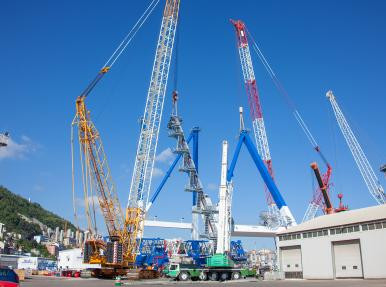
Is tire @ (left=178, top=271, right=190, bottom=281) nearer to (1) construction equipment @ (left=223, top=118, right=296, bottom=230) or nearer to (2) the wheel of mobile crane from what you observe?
(2) the wheel of mobile crane

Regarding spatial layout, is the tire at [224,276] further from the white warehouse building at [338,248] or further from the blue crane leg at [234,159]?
the blue crane leg at [234,159]

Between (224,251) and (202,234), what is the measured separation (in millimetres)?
36093

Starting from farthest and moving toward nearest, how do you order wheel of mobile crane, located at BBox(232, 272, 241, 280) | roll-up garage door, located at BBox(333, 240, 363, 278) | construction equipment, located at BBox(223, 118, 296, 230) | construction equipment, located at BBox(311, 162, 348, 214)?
construction equipment, located at BBox(311, 162, 348, 214)
construction equipment, located at BBox(223, 118, 296, 230)
wheel of mobile crane, located at BBox(232, 272, 241, 280)
roll-up garage door, located at BBox(333, 240, 363, 278)

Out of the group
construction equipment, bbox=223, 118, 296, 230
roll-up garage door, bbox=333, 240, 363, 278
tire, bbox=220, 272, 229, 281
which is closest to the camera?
roll-up garage door, bbox=333, 240, 363, 278

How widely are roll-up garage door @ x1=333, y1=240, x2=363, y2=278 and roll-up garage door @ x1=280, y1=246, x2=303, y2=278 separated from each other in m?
5.70

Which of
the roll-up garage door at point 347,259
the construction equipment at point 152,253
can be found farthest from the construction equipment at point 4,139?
the roll-up garage door at point 347,259

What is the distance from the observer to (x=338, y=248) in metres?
44.4

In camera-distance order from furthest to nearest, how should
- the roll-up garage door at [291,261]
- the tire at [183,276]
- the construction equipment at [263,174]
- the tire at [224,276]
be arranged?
the construction equipment at [263,174] → the tire at [224,276] → the tire at [183,276] → the roll-up garage door at [291,261]

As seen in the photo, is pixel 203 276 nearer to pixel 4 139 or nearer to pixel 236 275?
pixel 236 275

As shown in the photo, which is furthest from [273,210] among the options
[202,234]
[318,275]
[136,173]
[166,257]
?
[318,275]

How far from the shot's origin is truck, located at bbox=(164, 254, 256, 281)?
169 feet

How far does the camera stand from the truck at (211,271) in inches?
2029

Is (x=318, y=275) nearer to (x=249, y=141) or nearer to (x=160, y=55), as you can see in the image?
(x=249, y=141)

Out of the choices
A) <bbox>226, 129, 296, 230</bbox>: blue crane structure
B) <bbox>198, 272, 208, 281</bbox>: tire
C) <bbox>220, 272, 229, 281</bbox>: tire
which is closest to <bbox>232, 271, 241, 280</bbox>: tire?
<bbox>220, 272, 229, 281</bbox>: tire
